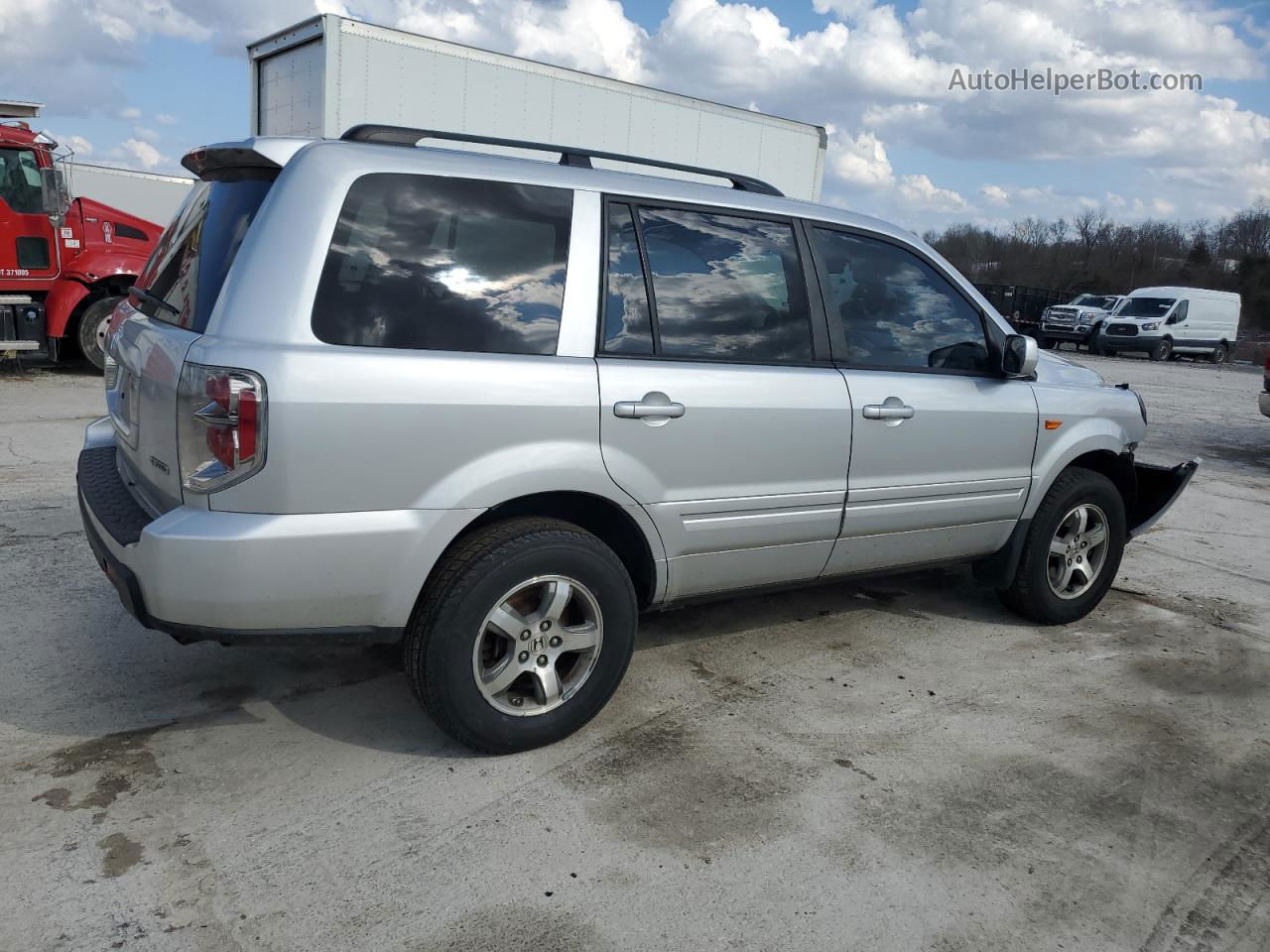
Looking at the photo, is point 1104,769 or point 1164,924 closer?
point 1164,924

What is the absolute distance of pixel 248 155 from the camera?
3.09 metres

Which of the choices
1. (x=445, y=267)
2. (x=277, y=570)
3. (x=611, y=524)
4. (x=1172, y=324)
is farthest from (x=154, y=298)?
(x=1172, y=324)

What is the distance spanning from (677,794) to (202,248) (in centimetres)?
227

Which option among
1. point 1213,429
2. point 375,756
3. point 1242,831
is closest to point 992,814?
point 1242,831

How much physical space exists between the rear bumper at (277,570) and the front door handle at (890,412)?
1677 mm

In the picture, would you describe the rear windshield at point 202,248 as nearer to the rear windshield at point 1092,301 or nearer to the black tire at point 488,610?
the black tire at point 488,610

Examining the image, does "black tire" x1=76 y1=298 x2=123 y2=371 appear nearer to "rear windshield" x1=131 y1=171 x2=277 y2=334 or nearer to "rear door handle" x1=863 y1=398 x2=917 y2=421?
"rear windshield" x1=131 y1=171 x2=277 y2=334

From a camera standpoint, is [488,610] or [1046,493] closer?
[488,610]

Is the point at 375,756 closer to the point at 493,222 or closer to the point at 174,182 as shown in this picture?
the point at 493,222

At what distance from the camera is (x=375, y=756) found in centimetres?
331

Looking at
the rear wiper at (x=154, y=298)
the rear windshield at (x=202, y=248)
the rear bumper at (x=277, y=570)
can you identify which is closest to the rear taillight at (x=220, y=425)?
the rear bumper at (x=277, y=570)

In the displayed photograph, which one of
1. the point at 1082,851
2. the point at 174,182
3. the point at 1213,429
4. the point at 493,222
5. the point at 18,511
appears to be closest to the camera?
the point at 1082,851

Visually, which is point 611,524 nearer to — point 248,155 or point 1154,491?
point 248,155

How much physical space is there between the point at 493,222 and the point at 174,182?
82.5 ft
